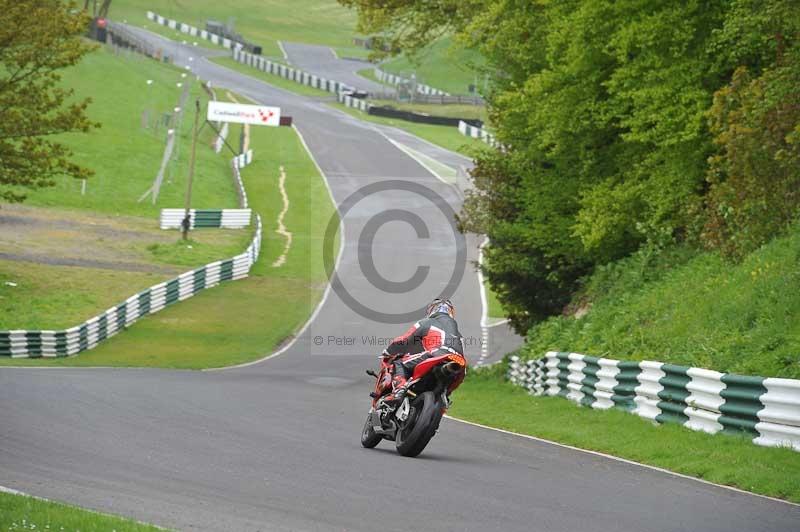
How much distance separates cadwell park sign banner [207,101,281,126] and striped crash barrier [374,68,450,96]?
4396 centimetres

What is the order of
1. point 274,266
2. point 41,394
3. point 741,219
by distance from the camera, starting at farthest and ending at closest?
point 274,266, point 741,219, point 41,394

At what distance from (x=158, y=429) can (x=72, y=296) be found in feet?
84.6

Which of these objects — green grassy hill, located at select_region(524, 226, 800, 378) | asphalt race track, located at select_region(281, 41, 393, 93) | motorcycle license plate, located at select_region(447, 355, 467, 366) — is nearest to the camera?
motorcycle license plate, located at select_region(447, 355, 467, 366)

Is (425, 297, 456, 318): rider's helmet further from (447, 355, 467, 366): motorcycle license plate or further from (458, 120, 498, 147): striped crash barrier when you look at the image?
(458, 120, 498, 147): striped crash barrier

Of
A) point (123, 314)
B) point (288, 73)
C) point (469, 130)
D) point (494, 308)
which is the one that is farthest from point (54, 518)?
point (288, 73)

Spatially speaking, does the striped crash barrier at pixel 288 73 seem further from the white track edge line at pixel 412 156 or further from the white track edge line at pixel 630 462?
the white track edge line at pixel 630 462

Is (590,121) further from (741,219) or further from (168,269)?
(168,269)

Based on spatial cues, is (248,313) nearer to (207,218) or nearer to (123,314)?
(123,314)

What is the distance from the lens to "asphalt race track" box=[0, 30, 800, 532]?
31.0 ft

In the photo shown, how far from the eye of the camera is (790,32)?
22.7 meters

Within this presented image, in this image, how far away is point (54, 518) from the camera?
27.3 feet

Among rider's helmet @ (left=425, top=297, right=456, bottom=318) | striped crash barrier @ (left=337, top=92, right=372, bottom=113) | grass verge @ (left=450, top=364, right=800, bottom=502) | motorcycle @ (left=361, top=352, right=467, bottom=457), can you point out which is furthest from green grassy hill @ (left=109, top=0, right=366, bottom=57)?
motorcycle @ (left=361, top=352, right=467, bottom=457)

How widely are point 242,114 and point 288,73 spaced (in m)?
53.8

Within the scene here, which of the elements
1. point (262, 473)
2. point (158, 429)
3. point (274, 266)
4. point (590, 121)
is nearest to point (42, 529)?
point (262, 473)
